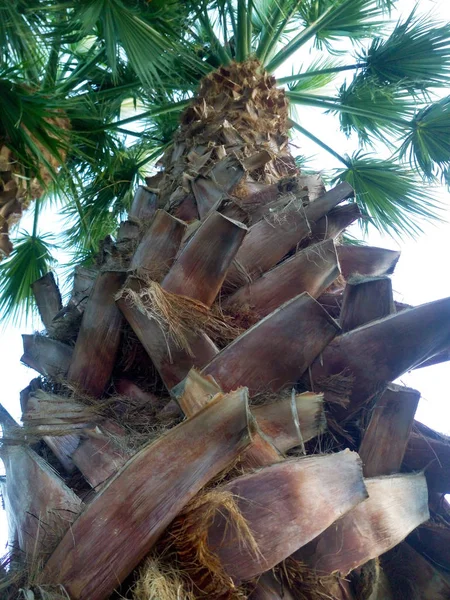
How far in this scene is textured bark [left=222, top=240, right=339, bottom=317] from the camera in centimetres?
194

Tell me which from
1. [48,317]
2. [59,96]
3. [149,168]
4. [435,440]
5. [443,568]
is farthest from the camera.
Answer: [149,168]

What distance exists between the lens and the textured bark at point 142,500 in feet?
3.79

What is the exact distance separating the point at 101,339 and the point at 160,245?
387 mm

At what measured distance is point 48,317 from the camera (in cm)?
244

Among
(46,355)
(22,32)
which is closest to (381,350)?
(46,355)

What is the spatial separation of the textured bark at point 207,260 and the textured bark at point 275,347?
29 cm

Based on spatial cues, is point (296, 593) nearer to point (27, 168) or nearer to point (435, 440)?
point (435, 440)

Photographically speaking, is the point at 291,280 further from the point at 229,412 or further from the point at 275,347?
the point at 229,412

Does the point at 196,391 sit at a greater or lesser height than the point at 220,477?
greater

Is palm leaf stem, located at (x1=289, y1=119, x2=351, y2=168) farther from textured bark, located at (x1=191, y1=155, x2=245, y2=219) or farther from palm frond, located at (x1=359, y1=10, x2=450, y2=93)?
textured bark, located at (x1=191, y1=155, x2=245, y2=219)

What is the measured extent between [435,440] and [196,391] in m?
0.79

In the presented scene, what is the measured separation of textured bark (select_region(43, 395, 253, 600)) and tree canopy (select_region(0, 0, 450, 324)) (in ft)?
8.59

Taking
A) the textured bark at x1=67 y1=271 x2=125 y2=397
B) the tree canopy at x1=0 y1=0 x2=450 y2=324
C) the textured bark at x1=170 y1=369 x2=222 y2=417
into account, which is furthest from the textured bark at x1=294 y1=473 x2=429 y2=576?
the tree canopy at x1=0 y1=0 x2=450 y2=324

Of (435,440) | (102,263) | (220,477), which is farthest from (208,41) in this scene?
(220,477)
